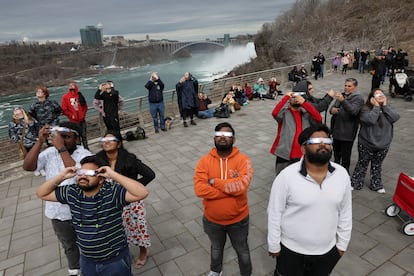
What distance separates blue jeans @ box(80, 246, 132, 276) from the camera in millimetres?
2141

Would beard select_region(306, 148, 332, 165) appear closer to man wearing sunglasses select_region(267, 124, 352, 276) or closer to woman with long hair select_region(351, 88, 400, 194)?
man wearing sunglasses select_region(267, 124, 352, 276)

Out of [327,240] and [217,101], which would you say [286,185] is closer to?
[327,240]

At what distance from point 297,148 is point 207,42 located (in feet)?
323

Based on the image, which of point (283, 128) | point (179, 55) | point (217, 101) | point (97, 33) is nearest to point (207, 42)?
point (179, 55)

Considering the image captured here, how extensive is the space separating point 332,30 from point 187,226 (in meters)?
38.8

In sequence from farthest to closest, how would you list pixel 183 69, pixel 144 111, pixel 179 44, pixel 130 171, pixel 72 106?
pixel 179 44 < pixel 183 69 < pixel 144 111 < pixel 72 106 < pixel 130 171

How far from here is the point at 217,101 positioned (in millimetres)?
11484

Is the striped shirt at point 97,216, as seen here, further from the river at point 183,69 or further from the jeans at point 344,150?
the river at point 183,69

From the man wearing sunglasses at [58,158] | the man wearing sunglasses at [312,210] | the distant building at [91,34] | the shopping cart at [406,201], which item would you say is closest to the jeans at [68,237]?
the man wearing sunglasses at [58,158]

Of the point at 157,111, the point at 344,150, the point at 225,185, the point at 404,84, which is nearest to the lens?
the point at 225,185

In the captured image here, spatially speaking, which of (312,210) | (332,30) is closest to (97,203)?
(312,210)

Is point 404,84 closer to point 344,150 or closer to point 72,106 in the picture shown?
point 344,150

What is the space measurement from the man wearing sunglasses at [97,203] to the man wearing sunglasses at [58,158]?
0.50 meters

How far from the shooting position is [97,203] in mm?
1996
